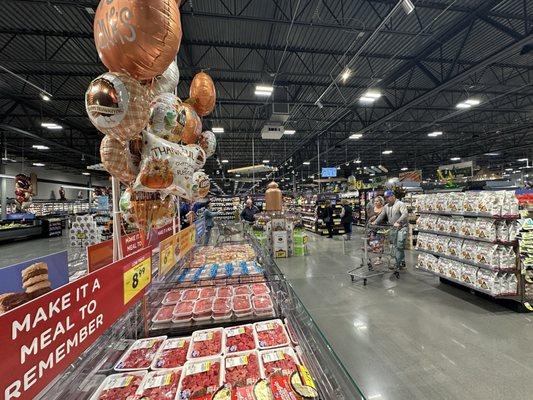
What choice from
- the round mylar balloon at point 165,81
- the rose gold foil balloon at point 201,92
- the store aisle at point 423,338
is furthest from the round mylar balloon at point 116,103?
the store aisle at point 423,338

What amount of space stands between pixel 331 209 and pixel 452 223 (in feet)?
25.4

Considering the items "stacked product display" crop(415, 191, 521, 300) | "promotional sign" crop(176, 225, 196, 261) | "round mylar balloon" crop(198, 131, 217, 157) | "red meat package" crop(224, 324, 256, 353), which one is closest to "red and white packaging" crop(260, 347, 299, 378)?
"red meat package" crop(224, 324, 256, 353)

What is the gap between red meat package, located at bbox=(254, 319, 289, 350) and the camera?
1.52 meters

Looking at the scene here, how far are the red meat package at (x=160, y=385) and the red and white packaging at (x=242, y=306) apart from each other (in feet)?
2.07

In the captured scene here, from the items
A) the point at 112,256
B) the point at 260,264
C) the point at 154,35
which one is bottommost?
the point at 260,264

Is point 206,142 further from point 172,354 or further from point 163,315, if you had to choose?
point 172,354

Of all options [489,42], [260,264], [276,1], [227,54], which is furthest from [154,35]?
[489,42]

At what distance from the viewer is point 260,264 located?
3170mm

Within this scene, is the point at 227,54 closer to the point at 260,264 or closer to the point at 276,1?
the point at 276,1

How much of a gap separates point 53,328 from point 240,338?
1.07 meters

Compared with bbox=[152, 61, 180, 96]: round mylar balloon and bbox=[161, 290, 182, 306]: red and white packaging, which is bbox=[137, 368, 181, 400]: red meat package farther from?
bbox=[152, 61, 180, 96]: round mylar balloon

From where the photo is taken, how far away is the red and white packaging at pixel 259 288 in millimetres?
2258

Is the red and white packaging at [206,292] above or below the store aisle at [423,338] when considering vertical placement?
above

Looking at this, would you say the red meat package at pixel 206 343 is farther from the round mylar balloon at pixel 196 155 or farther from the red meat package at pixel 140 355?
the round mylar balloon at pixel 196 155
